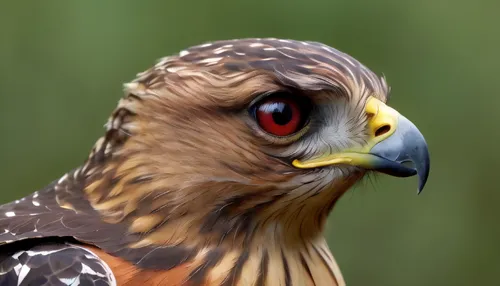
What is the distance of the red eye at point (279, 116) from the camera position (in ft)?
9.04

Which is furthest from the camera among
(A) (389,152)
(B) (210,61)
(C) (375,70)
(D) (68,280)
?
(C) (375,70)

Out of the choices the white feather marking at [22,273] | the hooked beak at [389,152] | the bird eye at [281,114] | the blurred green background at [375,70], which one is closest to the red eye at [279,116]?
the bird eye at [281,114]

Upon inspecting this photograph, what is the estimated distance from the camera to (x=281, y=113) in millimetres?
2752

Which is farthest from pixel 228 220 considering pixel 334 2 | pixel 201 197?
pixel 334 2

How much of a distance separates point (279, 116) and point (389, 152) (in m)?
0.34

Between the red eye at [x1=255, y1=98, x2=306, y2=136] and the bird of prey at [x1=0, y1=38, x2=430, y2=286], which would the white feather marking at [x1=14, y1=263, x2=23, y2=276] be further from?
the red eye at [x1=255, y1=98, x2=306, y2=136]

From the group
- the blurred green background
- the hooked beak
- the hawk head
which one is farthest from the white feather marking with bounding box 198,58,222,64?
the blurred green background

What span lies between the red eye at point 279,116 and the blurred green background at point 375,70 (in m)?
3.43

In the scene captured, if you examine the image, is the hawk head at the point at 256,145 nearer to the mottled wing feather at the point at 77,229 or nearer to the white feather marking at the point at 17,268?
the mottled wing feather at the point at 77,229

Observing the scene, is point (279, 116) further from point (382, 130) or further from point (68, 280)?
point (68, 280)

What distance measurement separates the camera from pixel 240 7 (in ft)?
21.0

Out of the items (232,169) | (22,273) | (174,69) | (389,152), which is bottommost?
(22,273)

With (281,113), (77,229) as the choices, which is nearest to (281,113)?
(281,113)

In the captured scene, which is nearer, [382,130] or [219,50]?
[382,130]
